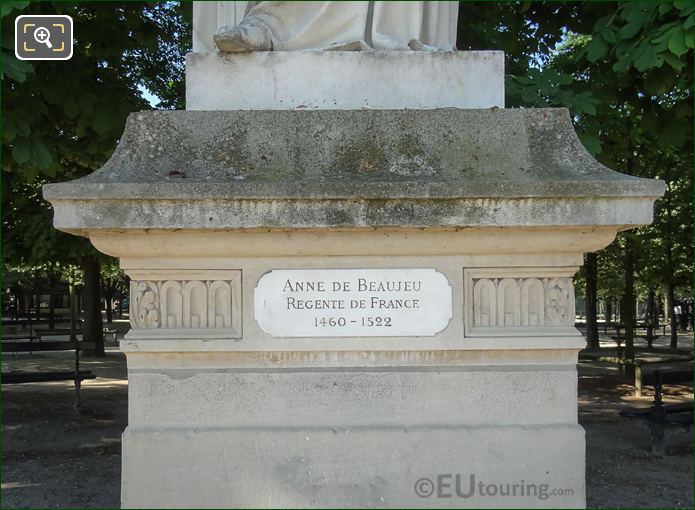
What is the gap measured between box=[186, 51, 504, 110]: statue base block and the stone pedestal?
390mm

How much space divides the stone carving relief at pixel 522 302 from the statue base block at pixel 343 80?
3.02 feet

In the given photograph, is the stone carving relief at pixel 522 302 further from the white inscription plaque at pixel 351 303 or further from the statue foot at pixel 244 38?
the statue foot at pixel 244 38

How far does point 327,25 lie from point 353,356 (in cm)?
166

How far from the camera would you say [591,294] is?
51.1 feet

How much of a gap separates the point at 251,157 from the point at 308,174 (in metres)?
0.28

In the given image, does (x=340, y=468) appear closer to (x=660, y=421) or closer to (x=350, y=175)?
(x=350, y=175)

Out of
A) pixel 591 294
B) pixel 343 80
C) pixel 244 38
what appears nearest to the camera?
pixel 244 38

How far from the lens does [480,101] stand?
3.50 metres

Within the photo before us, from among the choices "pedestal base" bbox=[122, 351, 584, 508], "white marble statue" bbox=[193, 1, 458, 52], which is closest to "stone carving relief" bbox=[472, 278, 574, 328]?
"pedestal base" bbox=[122, 351, 584, 508]

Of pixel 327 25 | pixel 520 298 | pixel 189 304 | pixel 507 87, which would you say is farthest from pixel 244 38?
pixel 507 87

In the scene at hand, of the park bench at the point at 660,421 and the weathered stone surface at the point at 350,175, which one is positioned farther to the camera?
the park bench at the point at 660,421

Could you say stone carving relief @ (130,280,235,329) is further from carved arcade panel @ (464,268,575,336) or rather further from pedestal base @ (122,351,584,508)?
carved arcade panel @ (464,268,575,336)

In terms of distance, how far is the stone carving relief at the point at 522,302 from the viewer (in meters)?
3.18

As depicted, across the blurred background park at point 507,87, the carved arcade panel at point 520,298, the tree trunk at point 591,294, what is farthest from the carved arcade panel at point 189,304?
the tree trunk at point 591,294
